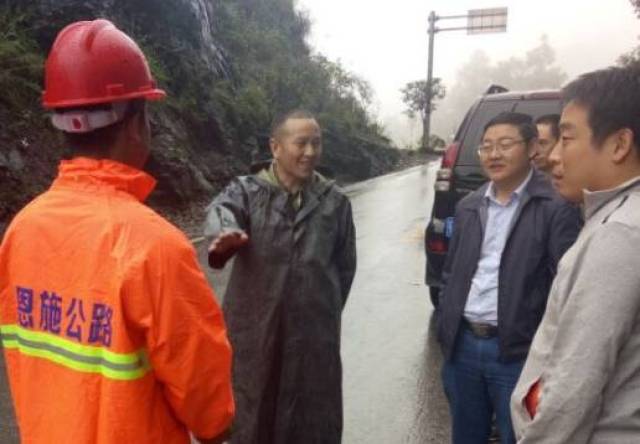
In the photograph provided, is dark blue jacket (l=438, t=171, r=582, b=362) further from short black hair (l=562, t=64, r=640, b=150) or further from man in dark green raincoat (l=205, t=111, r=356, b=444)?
short black hair (l=562, t=64, r=640, b=150)

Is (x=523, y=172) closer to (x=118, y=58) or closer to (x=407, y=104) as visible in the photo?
(x=118, y=58)

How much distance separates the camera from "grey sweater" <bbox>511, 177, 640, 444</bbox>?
1.28 m

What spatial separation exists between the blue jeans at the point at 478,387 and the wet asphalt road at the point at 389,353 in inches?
39.1

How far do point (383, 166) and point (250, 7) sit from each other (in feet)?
22.8

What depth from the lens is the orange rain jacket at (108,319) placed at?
1.37 m

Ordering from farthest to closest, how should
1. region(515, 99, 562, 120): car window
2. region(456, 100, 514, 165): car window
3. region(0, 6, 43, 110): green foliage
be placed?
region(0, 6, 43, 110): green foliage → region(456, 100, 514, 165): car window → region(515, 99, 562, 120): car window

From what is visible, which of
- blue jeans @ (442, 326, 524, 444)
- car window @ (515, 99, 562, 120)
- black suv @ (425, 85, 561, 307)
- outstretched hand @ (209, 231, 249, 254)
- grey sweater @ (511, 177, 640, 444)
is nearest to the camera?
grey sweater @ (511, 177, 640, 444)

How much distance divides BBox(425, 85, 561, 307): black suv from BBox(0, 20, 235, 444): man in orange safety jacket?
3.78 metres

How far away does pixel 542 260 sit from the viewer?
2.43 m

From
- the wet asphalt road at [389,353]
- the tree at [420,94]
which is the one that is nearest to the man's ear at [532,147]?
the wet asphalt road at [389,353]

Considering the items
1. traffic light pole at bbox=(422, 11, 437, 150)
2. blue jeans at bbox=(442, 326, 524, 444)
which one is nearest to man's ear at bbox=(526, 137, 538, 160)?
blue jeans at bbox=(442, 326, 524, 444)

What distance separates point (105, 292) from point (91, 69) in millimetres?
517

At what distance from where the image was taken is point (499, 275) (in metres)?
A: 2.47

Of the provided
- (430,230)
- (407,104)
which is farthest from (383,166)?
(430,230)
